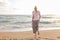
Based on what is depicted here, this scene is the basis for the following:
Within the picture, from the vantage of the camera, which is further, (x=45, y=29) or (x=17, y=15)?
(x=17, y=15)

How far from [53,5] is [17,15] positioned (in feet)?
4.27

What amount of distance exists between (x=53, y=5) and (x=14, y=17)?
4.74ft

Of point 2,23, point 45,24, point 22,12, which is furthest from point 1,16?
point 45,24

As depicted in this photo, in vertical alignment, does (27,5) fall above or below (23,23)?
above

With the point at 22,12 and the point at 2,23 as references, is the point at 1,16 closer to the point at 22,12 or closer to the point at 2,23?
the point at 2,23

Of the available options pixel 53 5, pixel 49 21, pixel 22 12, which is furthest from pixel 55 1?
pixel 22 12

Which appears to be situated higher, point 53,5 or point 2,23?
point 53,5

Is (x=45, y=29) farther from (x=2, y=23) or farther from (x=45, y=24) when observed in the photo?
(x=2, y=23)

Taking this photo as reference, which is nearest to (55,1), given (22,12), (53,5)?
(53,5)

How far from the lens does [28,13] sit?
7.55m

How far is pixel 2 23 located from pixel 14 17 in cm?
54

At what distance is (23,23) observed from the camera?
297 inches

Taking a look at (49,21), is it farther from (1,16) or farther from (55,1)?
(1,16)

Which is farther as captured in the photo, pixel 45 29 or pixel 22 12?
pixel 22 12
